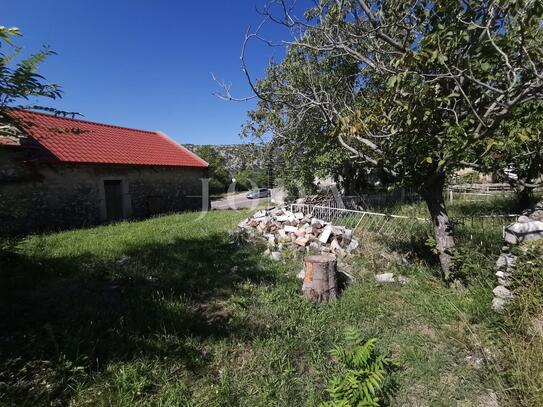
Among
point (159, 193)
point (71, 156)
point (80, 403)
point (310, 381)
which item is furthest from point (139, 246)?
point (159, 193)

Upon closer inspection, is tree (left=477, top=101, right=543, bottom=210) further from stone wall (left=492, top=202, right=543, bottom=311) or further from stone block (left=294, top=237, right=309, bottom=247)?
stone block (left=294, top=237, right=309, bottom=247)

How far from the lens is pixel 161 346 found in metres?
3.15

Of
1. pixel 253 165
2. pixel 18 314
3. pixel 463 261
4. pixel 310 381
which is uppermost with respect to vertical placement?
pixel 253 165

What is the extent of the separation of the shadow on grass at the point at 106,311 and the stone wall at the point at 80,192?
2771 mm

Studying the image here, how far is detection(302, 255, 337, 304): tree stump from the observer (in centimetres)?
441

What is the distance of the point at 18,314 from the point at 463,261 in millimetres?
5734

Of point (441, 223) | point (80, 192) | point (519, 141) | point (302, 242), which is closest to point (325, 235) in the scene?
point (302, 242)

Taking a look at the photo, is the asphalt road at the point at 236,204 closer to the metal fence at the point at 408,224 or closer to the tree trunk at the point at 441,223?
the metal fence at the point at 408,224

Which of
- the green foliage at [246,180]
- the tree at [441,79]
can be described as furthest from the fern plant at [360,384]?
the green foliage at [246,180]

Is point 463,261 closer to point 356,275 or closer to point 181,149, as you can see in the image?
point 356,275

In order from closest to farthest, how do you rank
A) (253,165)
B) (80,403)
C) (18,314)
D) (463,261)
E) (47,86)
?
(80,403) → (47,86) → (18,314) → (463,261) → (253,165)

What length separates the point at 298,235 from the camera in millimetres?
7375

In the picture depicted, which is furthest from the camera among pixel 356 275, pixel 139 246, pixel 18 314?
pixel 139 246

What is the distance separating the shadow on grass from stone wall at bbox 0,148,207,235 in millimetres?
2771
